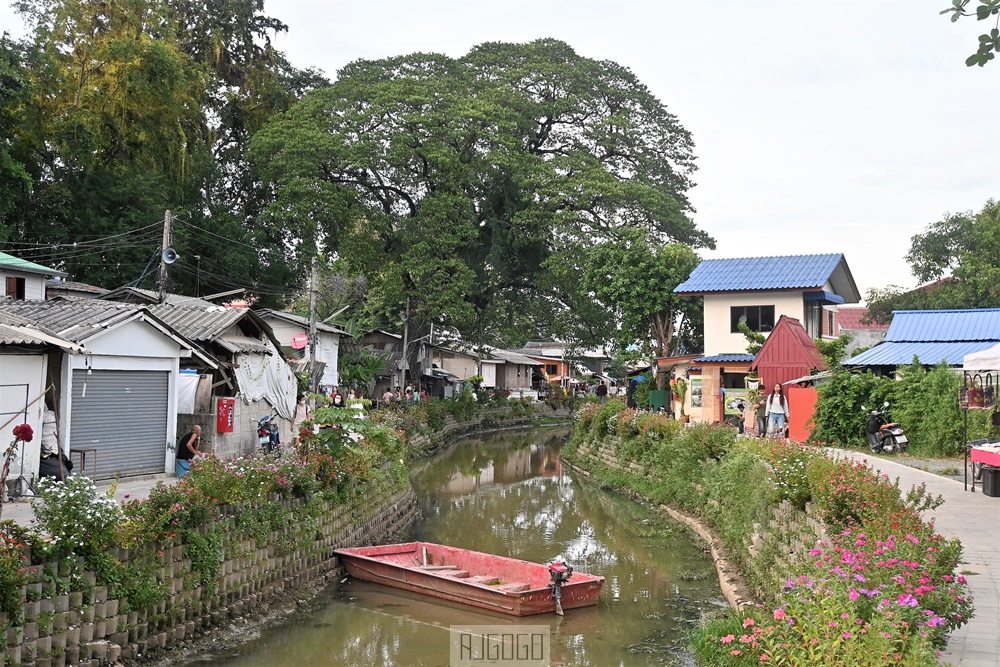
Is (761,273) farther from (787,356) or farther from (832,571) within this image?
(832,571)

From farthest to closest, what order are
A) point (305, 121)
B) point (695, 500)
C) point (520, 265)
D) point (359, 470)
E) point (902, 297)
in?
1. point (902, 297)
2. point (520, 265)
3. point (305, 121)
4. point (695, 500)
5. point (359, 470)

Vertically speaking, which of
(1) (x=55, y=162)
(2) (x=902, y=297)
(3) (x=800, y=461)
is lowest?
(3) (x=800, y=461)

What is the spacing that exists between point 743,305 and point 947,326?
27.6 ft

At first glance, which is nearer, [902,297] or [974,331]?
[974,331]

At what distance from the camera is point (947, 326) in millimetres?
27859

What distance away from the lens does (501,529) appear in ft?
71.0

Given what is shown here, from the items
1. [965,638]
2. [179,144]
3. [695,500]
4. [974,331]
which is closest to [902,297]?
[974,331]

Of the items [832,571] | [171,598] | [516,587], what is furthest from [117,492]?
[832,571]

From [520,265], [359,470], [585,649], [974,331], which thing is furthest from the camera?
[520,265]

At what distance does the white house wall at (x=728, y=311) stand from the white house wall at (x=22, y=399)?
26253mm

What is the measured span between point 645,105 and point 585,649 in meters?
33.6

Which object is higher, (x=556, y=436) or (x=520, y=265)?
(x=520, y=265)

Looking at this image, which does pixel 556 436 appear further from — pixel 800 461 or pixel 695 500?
pixel 800 461

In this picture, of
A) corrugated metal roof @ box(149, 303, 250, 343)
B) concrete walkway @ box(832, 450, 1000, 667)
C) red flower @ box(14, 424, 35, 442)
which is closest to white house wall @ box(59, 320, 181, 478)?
corrugated metal roof @ box(149, 303, 250, 343)
